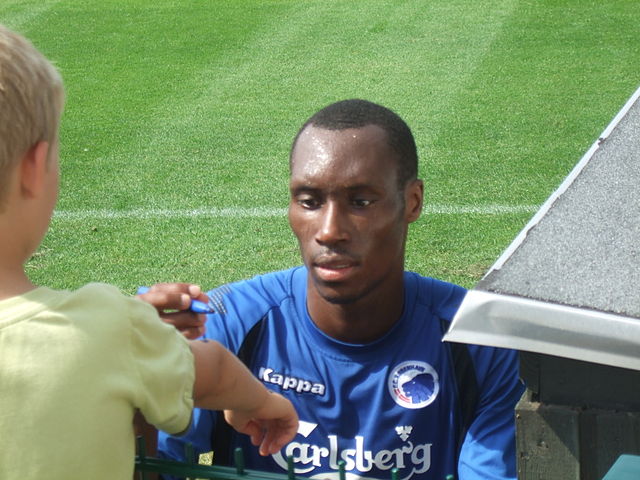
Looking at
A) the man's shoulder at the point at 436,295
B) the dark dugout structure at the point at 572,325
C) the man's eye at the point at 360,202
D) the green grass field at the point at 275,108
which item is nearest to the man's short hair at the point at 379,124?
the man's eye at the point at 360,202

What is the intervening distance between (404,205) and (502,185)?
193 inches

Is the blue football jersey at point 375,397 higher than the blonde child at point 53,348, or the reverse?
the blonde child at point 53,348

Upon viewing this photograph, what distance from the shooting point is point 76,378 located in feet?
5.36

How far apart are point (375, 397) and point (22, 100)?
1.51 meters

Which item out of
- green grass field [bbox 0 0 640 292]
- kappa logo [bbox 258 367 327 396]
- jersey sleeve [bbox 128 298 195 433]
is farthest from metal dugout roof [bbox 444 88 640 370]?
green grass field [bbox 0 0 640 292]

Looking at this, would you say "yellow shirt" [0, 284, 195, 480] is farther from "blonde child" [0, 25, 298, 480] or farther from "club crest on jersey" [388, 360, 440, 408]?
"club crest on jersey" [388, 360, 440, 408]

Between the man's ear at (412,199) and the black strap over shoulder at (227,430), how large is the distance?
1.58ft

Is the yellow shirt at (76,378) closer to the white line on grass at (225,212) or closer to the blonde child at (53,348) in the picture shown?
the blonde child at (53,348)

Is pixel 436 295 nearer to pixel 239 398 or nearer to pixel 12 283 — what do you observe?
pixel 239 398

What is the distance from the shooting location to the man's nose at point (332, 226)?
289 centimetres

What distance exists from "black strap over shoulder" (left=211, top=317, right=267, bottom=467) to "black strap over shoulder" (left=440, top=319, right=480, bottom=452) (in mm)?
508

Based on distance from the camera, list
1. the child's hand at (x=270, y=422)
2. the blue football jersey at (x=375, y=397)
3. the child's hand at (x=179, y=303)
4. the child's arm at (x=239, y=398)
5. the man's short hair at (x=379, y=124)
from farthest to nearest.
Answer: the man's short hair at (x=379, y=124) < the blue football jersey at (x=375, y=397) < the child's hand at (x=179, y=303) < the child's hand at (x=270, y=422) < the child's arm at (x=239, y=398)

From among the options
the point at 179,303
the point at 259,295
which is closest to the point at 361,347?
the point at 259,295

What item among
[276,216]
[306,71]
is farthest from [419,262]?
[306,71]
